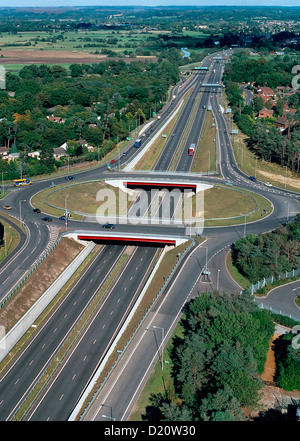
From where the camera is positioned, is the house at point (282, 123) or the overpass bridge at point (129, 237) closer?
the overpass bridge at point (129, 237)

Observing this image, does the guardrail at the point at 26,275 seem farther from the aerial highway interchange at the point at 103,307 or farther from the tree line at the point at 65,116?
the tree line at the point at 65,116

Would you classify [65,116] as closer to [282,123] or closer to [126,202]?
[126,202]

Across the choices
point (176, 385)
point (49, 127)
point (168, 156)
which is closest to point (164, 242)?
point (176, 385)

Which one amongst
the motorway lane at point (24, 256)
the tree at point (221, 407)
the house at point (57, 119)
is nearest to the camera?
the tree at point (221, 407)

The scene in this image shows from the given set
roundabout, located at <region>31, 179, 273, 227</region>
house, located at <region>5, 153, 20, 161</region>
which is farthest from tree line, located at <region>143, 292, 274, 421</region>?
house, located at <region>5, 153, 20, 161</region>

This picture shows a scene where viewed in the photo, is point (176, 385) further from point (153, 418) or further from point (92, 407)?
point (92, 407)

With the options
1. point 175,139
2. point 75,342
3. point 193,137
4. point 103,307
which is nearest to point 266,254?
point 103,307

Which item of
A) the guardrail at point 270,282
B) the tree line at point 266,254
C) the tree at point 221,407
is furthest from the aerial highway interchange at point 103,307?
the tree at point 221,407
